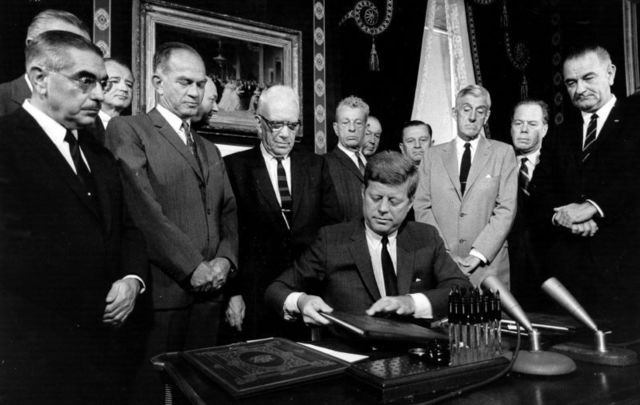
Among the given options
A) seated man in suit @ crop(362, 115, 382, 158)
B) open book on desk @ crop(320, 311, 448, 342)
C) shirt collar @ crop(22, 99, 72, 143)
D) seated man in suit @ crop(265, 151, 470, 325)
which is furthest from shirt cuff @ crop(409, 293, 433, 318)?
seated man in suit @ crop(362, 115, 382, 158)

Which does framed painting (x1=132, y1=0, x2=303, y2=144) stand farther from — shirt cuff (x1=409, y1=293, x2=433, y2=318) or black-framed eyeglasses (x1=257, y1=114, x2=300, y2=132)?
shirt cuff (x1=409, y1=293, x2=433, y2=318)

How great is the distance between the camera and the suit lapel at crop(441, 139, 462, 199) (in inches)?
131

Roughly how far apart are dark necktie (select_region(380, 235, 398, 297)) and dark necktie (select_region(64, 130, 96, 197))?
1.21 meters

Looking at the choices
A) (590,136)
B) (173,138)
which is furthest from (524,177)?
(173,138)

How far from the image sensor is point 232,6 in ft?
14.1

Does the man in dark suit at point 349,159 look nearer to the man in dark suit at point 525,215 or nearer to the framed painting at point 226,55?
the framed painting at point 226,55

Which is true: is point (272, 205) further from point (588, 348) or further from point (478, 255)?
point (588, 348)

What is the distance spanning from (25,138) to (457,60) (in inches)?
183

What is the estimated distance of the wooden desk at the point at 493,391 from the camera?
1.20 meters

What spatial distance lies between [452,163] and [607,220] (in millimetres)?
1026

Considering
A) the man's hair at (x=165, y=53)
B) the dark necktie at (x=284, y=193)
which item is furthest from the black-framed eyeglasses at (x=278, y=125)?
the man's hair at (x=165, y=53)

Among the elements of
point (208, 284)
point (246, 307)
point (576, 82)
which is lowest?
point (246, 307)

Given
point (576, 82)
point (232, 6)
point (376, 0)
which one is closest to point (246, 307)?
point (576, 82)

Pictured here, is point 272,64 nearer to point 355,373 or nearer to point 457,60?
point 457,60
